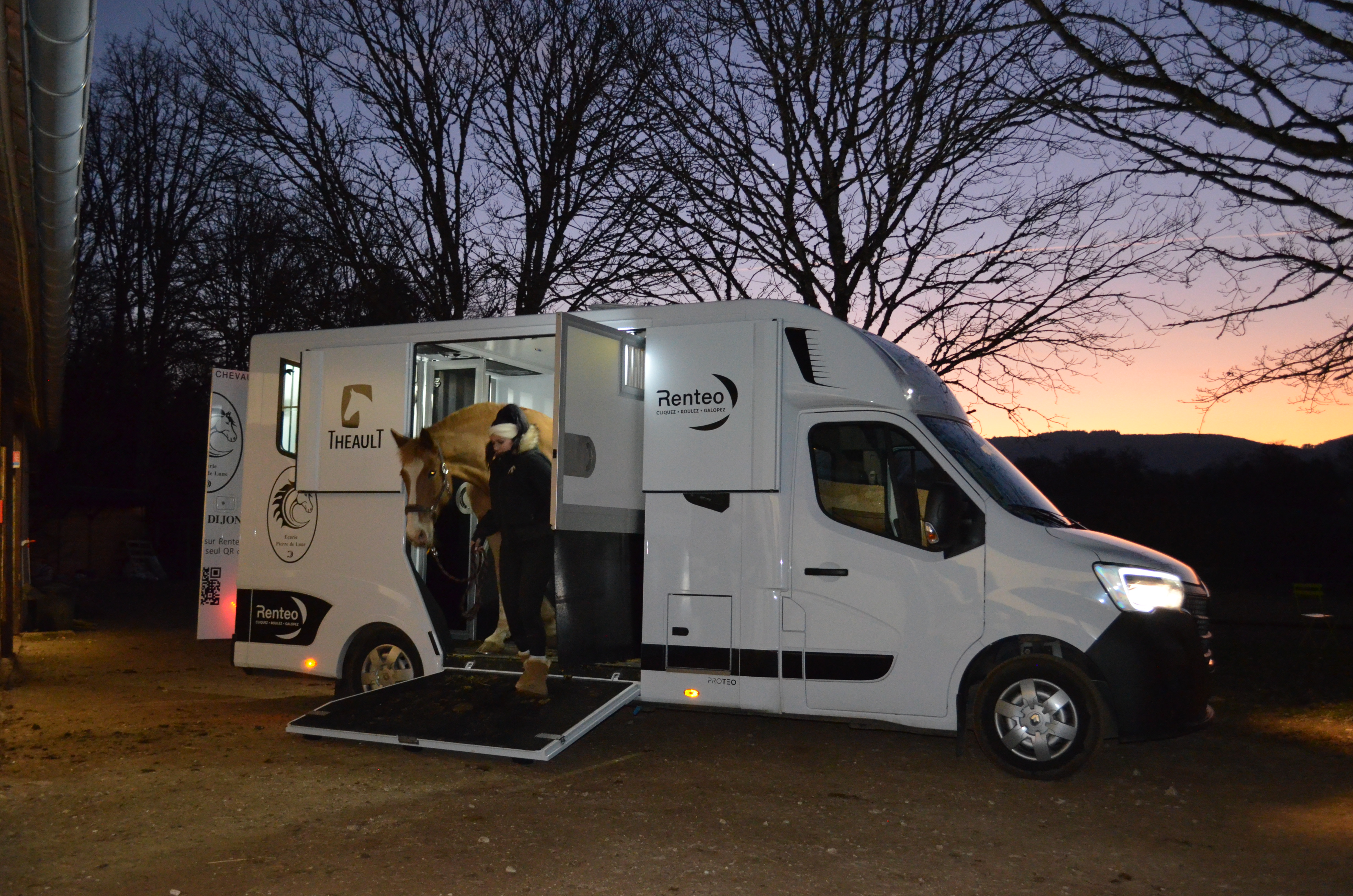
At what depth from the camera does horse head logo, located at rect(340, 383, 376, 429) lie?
8.54 m

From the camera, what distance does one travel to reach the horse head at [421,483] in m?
8.40

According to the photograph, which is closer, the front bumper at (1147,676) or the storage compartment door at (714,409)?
the front bumper at (1147,676)

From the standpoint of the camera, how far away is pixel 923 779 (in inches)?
279

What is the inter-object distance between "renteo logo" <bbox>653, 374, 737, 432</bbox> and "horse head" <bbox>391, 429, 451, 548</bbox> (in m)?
2.05

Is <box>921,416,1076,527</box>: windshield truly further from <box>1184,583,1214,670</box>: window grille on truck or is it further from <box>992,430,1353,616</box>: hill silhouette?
<box>992,430,1353,616</box>: hill silhouette

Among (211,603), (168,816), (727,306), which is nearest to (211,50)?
(211,603)

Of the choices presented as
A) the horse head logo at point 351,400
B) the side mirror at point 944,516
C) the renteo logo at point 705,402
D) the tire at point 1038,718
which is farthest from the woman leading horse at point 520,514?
the tire at point 1038,718

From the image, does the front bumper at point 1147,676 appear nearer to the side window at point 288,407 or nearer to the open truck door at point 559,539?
the open truck door at point 559,539

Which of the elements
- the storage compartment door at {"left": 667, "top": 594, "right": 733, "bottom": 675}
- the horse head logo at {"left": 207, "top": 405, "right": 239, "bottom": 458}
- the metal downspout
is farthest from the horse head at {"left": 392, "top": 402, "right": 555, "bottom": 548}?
the metal downspout

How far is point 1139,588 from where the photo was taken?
6695 mm

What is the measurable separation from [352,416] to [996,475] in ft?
15.7

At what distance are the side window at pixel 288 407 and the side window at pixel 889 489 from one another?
4.33m

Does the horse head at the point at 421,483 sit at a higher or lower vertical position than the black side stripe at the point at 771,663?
higher

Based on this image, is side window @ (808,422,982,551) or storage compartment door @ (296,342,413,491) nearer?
side window @ (808,422,982,551)
